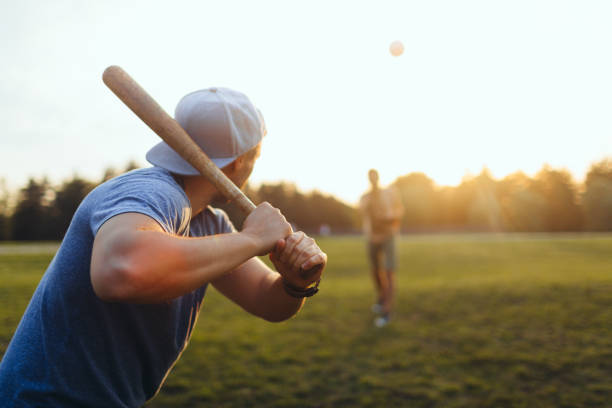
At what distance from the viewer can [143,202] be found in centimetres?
122

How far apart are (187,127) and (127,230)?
2.23ft

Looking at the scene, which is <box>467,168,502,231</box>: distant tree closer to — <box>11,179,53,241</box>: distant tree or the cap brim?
<box>11,179,53,241</box>: distant tree

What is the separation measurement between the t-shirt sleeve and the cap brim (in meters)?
0.20

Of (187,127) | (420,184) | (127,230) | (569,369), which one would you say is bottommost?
(569,369)

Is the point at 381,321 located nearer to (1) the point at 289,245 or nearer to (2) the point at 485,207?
(1) the point at 289,245

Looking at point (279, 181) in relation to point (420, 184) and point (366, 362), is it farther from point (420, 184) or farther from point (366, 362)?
point (366, 362)

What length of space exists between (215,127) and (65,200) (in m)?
52.8

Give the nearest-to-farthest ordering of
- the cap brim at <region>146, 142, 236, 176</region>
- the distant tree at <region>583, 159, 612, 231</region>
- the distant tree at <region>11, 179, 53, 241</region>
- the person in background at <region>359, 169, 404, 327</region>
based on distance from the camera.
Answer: the cap brim at <region>146, 142, 236, 176</region>
the person in background at <region>359, 169, 404, 327</region>
the distant tree at <region>11, 179, 53, 241</region>
the distant tree at <region>583, 159, 612, 231</region>

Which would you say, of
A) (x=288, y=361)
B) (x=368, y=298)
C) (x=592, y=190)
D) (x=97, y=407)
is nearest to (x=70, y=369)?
(x=97, y=407)

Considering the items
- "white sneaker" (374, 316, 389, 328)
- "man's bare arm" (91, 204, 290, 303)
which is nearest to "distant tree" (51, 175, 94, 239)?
"white sneaker" (374, 316, 389, 328)

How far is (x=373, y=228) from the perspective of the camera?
756cm

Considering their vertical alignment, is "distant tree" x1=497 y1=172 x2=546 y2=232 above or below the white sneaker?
above

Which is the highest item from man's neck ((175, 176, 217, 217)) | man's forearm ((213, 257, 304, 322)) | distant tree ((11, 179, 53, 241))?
distant tree ((11, 179, 53, 241))

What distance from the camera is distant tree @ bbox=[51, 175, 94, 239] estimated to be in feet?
143
